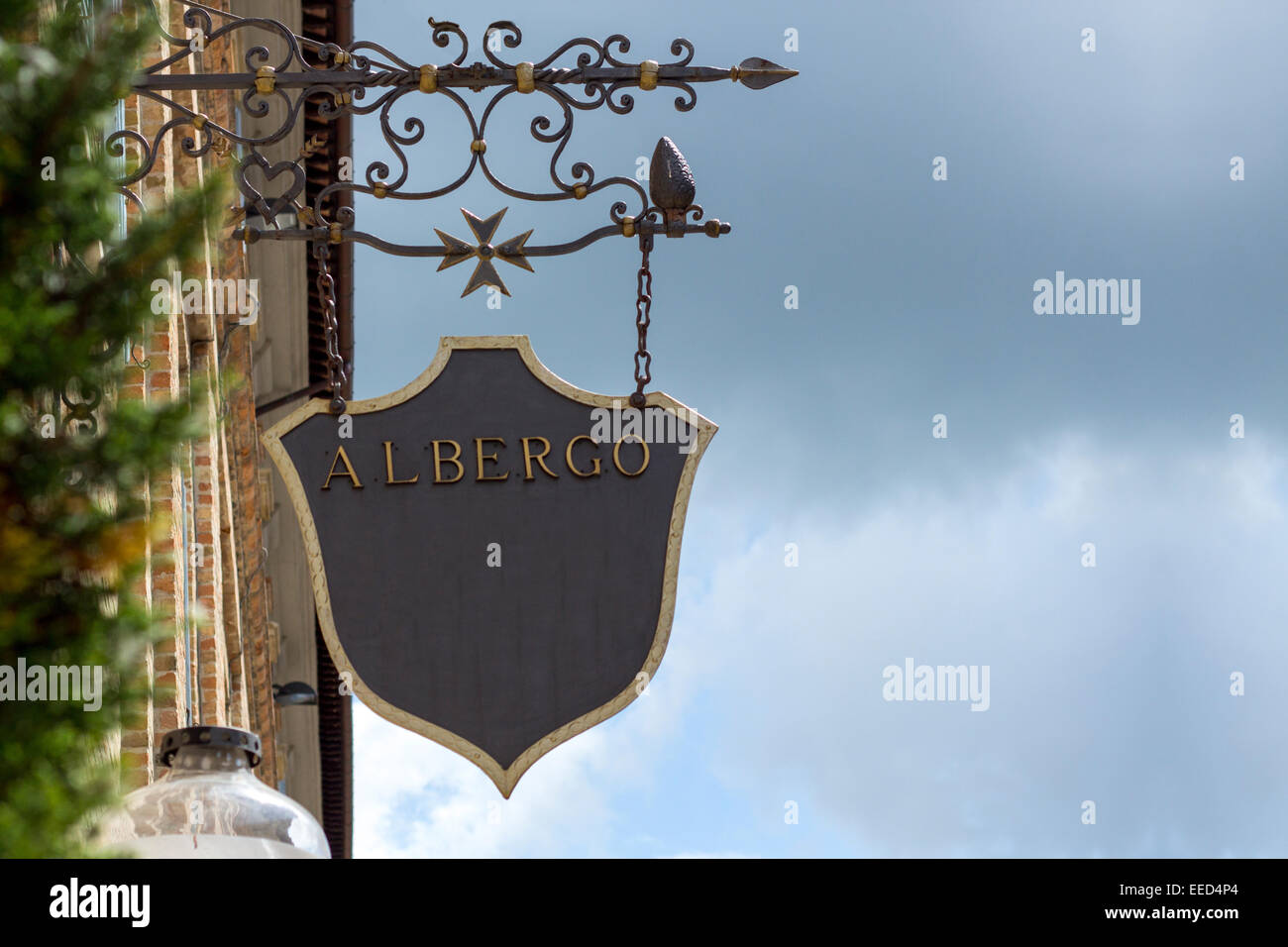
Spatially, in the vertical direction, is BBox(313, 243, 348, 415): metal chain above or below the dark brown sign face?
above

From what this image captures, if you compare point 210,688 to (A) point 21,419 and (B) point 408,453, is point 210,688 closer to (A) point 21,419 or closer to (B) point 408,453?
(B) point 408,453

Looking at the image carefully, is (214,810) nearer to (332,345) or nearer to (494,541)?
(494,541)

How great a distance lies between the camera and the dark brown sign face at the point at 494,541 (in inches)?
196

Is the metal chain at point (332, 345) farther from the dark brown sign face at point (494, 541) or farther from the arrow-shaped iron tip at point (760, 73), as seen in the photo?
the arrow-shaped iron tip at point (760, 73)

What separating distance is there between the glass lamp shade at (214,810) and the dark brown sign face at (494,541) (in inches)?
45.4

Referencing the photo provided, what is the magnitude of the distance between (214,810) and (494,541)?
1732mm

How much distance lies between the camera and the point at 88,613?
6.55 ft

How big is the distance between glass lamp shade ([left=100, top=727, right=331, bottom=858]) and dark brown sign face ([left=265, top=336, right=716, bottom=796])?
115 centimetres

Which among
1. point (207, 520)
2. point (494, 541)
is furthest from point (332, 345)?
point (207, 520)

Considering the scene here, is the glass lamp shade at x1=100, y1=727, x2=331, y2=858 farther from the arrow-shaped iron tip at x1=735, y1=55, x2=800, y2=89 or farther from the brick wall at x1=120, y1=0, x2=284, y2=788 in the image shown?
the arrow-shaped iron tip at x1=735, y1=55, x2=800, y2=89

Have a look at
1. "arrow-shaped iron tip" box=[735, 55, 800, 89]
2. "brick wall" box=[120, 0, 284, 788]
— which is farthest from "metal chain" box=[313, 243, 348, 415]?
"arrow-shaped iron tip" box=[735, 55, 800, 89]

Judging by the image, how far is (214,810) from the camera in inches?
142

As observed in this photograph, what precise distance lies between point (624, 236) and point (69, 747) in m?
3.83

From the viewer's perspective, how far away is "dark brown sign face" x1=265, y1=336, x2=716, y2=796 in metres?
4.98
